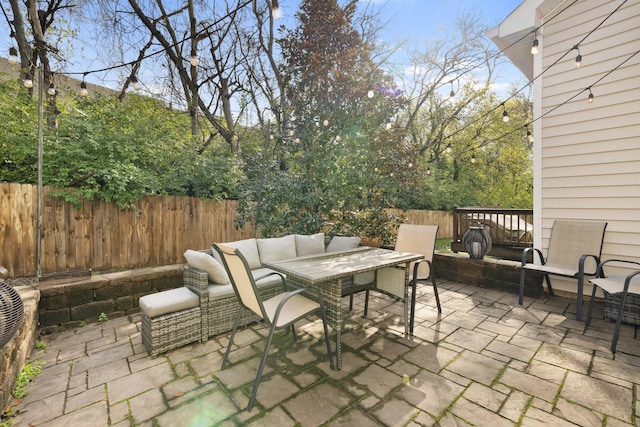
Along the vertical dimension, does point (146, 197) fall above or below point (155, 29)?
below

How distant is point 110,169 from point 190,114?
411 cm

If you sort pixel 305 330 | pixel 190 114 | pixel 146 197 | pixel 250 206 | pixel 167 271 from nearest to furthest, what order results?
pixel 305 330
pixel 167 271
pixel 146 197
pixel 250 206
pixel 190 114

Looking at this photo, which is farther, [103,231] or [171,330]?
[103,231]

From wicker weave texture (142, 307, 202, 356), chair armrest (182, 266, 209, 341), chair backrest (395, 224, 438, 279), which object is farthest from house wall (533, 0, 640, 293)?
wicker weave texture (142, 307, 202, 356)

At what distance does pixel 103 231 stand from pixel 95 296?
4.28ft

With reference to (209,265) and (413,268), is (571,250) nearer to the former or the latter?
(413,268)

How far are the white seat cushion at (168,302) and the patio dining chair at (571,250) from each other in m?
3.90

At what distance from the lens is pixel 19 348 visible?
6.87 ft

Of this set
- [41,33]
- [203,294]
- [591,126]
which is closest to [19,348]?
[203,294]

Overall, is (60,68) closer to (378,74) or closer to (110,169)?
(110,169)

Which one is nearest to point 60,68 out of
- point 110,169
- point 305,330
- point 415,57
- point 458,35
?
point 110,169

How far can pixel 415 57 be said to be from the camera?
11.6 metres

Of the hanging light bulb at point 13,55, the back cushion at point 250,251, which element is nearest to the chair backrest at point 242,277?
the back cushion at point 250,251

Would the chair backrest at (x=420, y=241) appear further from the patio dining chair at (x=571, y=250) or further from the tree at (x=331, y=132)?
the tree at (x=331, y=132)
